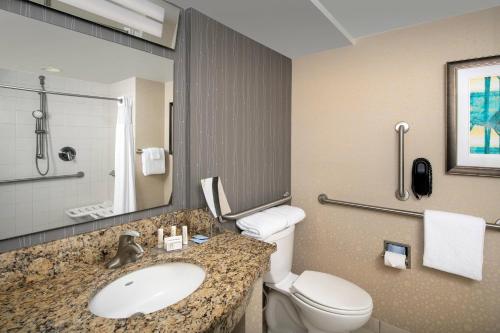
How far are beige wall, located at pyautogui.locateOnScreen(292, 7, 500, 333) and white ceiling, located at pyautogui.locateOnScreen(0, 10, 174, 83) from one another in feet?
4.32

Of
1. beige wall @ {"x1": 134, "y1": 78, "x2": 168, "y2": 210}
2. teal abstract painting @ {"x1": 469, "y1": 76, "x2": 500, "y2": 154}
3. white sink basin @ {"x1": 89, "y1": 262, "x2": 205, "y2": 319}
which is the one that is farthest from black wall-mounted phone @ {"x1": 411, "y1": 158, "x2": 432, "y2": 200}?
beige wall @ {"x1": 134, "y1": 78, "x2": 168, "y2": 210}

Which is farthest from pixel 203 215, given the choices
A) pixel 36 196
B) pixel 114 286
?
pixel 36 196

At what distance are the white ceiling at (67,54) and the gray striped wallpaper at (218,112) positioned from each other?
0.04 meters

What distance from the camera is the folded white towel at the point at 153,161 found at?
4.20 ft

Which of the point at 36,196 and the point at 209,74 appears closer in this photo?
the point at 36,196

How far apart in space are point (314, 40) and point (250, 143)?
85cm

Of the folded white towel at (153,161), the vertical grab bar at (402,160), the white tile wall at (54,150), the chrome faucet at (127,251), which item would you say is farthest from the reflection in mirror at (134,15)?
the vertical grab bar at (402,160)

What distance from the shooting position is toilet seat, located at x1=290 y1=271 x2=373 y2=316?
1408 millimetres

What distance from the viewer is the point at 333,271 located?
2.05 meters

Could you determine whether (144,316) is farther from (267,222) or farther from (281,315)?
(281,315)

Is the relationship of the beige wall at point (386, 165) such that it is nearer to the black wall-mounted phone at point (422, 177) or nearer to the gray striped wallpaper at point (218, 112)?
the black wall-mounted phone at point (422, 177)

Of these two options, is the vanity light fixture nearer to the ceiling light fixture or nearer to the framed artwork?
the ceiling light fixture

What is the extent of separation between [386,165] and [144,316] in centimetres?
169

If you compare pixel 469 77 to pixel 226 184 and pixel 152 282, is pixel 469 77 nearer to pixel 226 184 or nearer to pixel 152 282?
pixel 226 184
